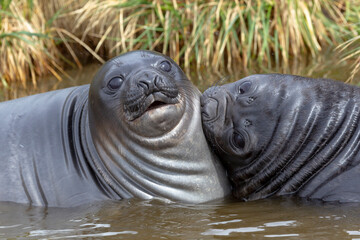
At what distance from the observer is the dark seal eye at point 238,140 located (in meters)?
5.43

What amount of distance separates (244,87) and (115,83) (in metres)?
1.08

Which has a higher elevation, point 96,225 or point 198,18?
point 198,18

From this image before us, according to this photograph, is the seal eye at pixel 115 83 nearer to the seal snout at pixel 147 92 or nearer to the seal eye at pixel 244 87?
the seal snout at pixel 147 92

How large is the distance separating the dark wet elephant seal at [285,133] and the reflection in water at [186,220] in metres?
0.19

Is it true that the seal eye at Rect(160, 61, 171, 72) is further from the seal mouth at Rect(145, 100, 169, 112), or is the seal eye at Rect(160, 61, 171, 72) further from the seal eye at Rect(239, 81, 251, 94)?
the seal eye at Rect(239, 81, 251, 94)

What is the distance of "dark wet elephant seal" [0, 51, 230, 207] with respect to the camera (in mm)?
5336

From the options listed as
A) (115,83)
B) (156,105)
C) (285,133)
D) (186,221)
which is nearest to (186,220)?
(186,221)

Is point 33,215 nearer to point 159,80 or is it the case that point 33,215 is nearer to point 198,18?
point 159,80

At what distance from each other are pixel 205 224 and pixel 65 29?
7270mm

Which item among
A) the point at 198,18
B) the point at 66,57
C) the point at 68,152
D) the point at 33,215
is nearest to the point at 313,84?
the point at 68,152

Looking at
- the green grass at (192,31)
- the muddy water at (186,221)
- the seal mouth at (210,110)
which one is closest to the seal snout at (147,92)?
the seal mouth at (210,110)

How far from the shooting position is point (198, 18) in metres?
9.91

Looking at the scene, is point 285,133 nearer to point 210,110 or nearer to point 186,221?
point 210,110

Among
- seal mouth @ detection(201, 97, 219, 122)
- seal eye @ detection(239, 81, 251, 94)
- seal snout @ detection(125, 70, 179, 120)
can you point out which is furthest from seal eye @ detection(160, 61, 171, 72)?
seal eye @ detection(239, 81, 251, 94)
